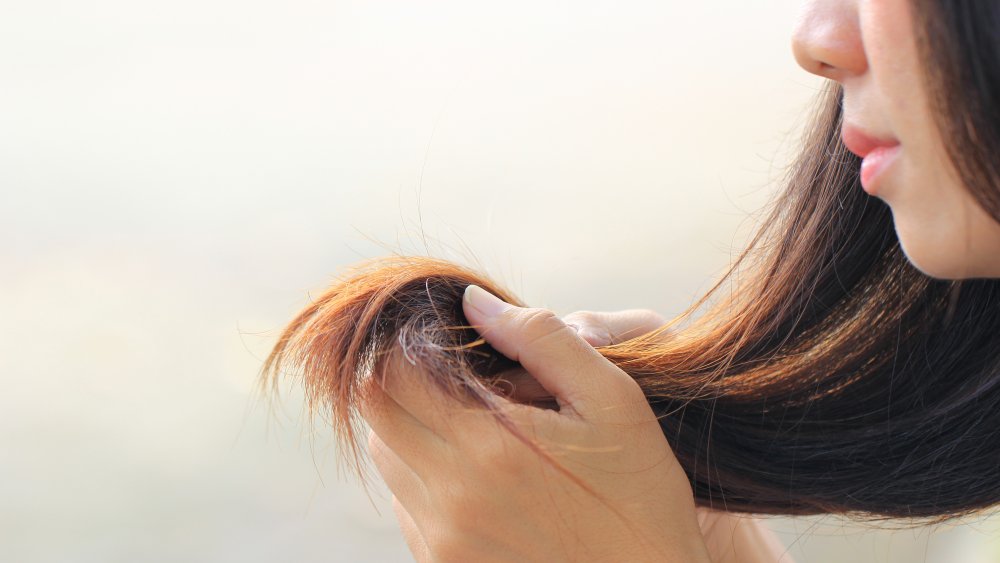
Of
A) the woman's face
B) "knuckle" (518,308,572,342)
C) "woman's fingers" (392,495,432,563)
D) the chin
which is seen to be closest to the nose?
the woman's face

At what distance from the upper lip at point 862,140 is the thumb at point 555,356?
0.22 metres

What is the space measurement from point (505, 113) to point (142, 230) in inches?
20.2

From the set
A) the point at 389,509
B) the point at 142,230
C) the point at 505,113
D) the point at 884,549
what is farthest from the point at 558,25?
the point at 884,549

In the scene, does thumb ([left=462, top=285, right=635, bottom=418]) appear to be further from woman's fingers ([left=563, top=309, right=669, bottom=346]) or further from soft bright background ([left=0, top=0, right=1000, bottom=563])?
soft bright background ([left=0, top=0, right=1000, bottom=563])

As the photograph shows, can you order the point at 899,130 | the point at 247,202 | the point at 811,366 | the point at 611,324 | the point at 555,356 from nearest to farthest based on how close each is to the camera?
the point at 899,130 < the point at 555,356 < the point at 811,366 < the point at 611,324 < the point at 247,202

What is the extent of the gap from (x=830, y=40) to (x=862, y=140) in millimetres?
67

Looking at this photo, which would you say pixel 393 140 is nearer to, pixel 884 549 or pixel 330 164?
pixel 330 164

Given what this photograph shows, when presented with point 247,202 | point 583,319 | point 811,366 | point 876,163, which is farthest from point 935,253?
point 247,202

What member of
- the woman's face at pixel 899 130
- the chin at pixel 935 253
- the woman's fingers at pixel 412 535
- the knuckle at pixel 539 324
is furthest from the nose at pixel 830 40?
the woman's fingers at pixel 412 535

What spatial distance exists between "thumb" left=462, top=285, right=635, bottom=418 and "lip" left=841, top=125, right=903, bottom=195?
0.70ft

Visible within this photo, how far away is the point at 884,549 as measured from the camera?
1492mm

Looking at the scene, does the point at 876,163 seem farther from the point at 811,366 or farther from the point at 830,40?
the point at 811,366

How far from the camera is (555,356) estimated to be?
1.99 ft

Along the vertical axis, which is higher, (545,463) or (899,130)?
(899,130)
